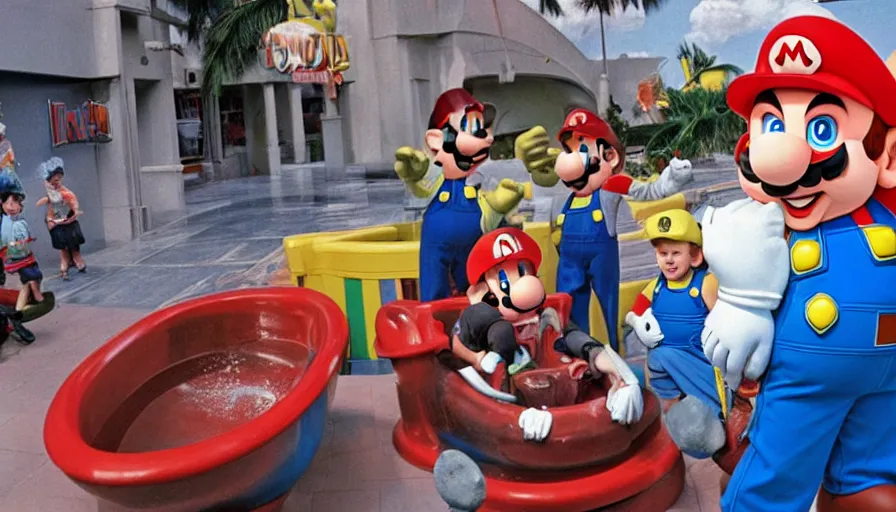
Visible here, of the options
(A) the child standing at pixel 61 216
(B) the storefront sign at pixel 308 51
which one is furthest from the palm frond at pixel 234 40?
(A) the child standing at pixel 61 216

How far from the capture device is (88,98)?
25.6 feet

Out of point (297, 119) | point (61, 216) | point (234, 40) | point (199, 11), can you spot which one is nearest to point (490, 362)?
point (61, 216)

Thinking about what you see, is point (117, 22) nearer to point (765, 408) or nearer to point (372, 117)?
point (372, 117)

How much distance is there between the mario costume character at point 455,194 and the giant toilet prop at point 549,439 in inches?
29.5

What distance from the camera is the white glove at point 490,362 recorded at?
234 cm

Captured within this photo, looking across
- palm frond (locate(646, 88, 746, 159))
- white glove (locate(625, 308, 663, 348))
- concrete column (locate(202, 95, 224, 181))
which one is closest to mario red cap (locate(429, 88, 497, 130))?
white glove (locate(625, 308, 663, 348))

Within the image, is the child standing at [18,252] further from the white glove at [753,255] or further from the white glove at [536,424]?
the white glove at [753,255]

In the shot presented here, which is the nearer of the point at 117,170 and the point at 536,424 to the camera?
the point at 536,424

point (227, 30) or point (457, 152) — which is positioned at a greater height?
point (227, 30)

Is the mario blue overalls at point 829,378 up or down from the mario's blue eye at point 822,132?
down

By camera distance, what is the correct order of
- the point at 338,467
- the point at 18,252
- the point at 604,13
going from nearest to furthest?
the point at 338,467, the point at 18,252, the point at 604,13

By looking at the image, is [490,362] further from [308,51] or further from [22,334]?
[308,51]

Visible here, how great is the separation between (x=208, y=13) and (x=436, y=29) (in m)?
9.27

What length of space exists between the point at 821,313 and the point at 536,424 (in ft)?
2.84
